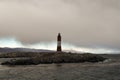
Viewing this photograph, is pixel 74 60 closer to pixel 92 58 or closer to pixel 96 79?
pixel 92 58

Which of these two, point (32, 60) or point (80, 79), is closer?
point (80, 79)

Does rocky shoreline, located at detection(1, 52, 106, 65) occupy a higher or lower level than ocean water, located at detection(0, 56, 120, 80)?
higher

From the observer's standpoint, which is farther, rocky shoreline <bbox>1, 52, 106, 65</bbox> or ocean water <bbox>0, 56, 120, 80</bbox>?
rocky shoreline <bbox>1, 52, 106, 65</bbox>

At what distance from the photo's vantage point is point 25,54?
14425 centimetres

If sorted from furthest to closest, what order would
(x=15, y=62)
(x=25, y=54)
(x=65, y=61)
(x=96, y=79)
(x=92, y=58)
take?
(x=25, y=54), (x=92, y=58), (x=65, y=61), (x=15, y=62), (x=96, y=79)

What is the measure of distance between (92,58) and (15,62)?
2764cm

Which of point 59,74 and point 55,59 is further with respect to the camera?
point 55,59

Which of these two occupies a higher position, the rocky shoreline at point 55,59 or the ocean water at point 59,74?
the rocky shoreline at point 55,59

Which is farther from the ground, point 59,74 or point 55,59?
point 55,59

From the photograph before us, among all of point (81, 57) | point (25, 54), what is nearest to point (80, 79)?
point (81, 57)

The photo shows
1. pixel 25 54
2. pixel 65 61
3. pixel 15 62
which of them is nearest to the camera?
pixel 15 62

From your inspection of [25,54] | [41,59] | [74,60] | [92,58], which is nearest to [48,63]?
[41,59]

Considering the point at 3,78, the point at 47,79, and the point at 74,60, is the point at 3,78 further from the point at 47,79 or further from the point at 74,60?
the point at 74,60

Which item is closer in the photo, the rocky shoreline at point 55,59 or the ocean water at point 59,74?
the ocean water at point 59,74
